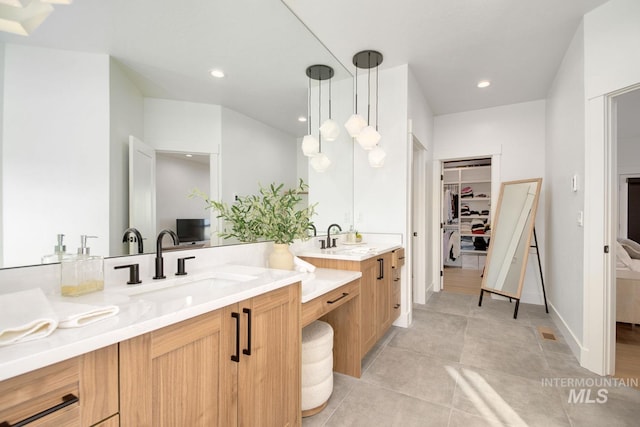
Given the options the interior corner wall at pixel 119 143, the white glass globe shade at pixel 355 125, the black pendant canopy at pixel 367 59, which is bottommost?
the interior corner wall at pixel 119 143

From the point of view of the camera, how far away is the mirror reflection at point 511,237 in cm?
350

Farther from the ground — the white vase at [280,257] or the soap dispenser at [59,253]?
the soap dispenser at [59,253]

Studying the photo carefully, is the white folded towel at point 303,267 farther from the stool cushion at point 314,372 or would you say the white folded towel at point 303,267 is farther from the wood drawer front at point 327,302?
the stool cushion at point 314,372

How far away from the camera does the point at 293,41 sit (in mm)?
2338

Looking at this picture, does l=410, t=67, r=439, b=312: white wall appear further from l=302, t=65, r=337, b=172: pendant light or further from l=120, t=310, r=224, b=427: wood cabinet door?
l=120, t=310, r=224, b=427: wood cabinet door

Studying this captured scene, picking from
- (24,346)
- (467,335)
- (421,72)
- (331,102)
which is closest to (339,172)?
(331,102)

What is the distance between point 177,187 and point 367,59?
2.39 meters

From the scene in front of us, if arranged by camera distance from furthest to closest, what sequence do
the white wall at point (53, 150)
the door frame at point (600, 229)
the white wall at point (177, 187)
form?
the door frame at point (600, 229)
the white wall at point (177, 187)
the white wall at point (53, 150)

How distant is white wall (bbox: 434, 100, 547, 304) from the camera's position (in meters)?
3.88

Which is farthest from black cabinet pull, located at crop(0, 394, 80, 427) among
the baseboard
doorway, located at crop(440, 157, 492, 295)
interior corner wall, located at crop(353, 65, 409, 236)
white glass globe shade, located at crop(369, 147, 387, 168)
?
doorway, located at crop(440, 157, 492, 295)

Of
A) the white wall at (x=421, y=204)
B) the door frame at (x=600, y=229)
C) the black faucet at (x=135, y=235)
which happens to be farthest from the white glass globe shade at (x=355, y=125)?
the black faucet at (x=135, y=235)

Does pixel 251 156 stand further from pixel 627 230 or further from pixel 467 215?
pixel 627 230

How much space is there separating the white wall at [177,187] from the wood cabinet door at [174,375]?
0.66m

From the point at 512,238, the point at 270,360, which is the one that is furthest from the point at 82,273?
the point at 512,238
